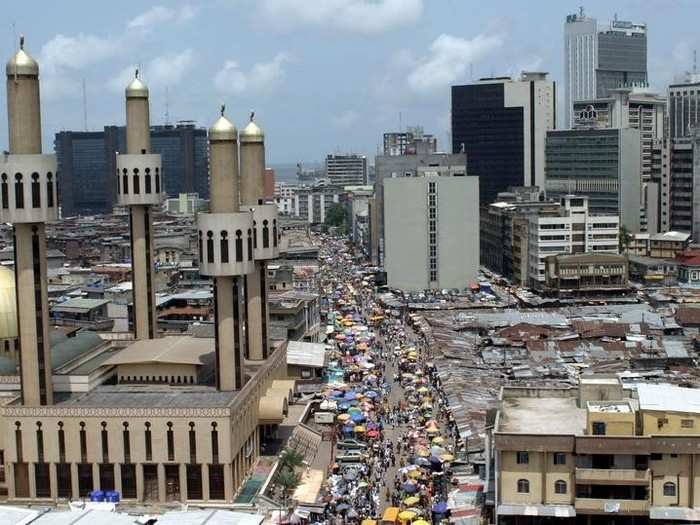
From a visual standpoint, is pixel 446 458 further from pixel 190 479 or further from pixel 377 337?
pixel 377 337

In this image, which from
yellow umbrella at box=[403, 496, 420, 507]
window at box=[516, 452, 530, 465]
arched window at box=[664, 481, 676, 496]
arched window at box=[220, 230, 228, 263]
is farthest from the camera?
arched window at box=[220, 230, 228, 263]

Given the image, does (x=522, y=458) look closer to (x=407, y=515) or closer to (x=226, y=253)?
(x=407, y=515)

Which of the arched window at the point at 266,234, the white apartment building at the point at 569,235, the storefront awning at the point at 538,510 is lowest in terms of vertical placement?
the storefront awning at the point at 538,510

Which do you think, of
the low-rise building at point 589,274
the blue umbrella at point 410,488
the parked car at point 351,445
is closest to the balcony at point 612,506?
the blue umbrella at point 410,488

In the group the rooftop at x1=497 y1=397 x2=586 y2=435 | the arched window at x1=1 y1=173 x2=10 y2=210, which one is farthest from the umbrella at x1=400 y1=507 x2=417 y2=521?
the arched window at x1=1 y1=173 x2=10 y2=210

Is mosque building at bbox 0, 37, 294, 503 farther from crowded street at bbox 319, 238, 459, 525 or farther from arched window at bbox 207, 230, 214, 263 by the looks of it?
crowded street at bbox 319, 238, 459, 525

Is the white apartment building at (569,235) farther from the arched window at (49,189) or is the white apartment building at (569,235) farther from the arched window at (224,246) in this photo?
the arched window at (49,189)

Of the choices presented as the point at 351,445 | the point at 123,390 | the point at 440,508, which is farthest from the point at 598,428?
the point at 123,390
